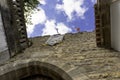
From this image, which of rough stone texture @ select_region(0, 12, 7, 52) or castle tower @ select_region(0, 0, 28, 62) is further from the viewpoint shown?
castle tower @ select_region(0, 0, 28, 62)

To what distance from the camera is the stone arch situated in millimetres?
5064

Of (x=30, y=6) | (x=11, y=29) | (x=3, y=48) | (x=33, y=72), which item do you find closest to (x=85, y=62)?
(x=33, y=72)

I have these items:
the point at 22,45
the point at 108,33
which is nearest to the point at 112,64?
the point at 108,33

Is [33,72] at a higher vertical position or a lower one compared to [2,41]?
lower

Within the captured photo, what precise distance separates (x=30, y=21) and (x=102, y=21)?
9.77 meters

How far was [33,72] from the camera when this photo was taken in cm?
545

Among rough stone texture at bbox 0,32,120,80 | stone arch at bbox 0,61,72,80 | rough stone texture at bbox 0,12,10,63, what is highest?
rough stone texture at bbox 0,12,10,63

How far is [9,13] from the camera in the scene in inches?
268

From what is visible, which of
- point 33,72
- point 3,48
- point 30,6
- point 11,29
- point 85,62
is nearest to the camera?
point 85,62

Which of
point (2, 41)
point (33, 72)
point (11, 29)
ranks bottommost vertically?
point (33, 72)

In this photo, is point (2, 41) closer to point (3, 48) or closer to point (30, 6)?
point (3, 48)

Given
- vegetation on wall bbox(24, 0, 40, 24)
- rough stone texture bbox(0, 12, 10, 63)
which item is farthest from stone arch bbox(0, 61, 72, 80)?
vegetation on wall bbox(24, 0, 40, 24)

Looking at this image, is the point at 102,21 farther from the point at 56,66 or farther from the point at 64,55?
the point at 56,66

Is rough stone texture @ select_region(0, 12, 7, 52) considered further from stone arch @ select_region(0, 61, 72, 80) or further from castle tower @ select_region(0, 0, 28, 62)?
stone arch @ select_region(0, 61, 72, 80)
